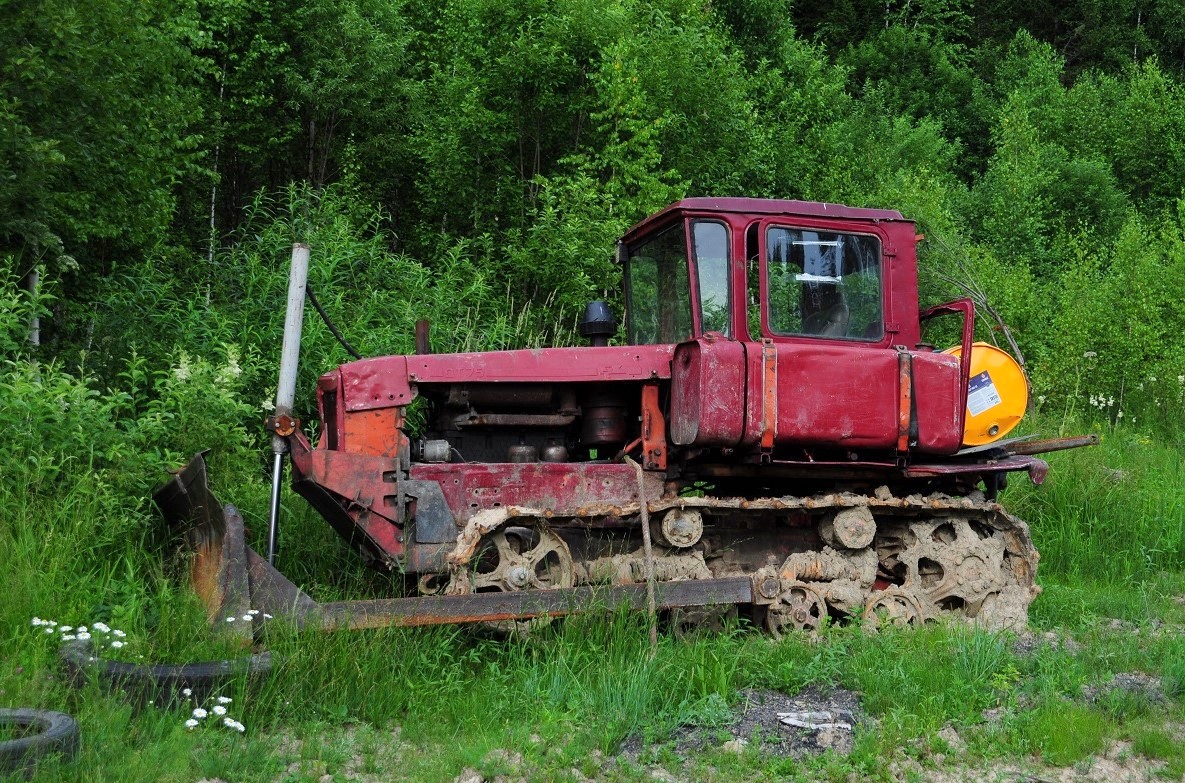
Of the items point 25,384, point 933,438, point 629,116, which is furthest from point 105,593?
point 629,116

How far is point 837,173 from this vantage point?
2002cm

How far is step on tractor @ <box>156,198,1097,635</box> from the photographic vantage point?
22.4 ft

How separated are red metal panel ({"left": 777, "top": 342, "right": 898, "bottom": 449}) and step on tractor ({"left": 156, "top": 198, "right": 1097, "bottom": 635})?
0.01 meters

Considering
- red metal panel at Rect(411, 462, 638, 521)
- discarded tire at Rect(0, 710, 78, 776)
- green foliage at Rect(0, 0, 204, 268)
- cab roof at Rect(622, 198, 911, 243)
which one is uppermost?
green foliage at Rect(0, 0, 204, 268)

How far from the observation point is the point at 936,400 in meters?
7.30

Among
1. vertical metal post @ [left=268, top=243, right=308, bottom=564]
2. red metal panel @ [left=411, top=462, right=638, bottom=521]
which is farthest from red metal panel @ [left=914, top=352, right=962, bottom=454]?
vertical metal post @ [left=268, top=243, right=308, bottom=564]

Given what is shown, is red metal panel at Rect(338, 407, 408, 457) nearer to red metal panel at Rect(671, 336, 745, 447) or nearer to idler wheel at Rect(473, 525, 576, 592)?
idler wheel at Rect(473, 525, 576, 592)

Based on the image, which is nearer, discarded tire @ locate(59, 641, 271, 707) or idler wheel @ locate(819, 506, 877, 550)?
discarded tire @ locate(59, 641, 271, 707)

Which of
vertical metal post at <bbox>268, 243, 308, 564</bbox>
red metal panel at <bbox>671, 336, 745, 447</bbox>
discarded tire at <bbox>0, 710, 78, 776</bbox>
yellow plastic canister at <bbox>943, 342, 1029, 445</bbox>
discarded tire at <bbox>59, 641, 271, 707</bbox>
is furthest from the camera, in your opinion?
yellow plastic canister at <bbox>943, 342, 1029, 445</bbox>

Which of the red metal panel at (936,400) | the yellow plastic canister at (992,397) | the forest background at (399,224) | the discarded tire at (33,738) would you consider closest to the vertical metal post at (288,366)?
the forest background at (399,224)

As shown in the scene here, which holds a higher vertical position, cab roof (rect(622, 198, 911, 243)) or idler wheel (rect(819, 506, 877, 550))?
cab roof (rect(622, 198, 911, 243))

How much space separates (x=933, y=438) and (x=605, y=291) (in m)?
6.31

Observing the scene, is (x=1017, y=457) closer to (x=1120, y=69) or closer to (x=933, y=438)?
(x=933, y=438)

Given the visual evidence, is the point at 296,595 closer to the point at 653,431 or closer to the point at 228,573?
the point at 228,573
